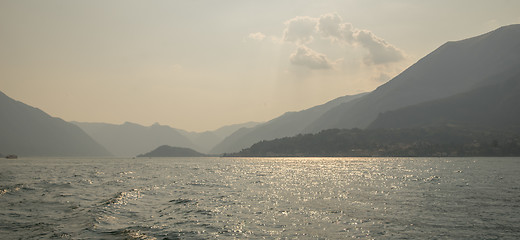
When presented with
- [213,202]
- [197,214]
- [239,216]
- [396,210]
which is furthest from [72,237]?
[396,210]

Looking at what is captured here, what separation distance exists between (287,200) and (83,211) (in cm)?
2846

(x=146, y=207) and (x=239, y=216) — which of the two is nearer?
(x=239, y=216)

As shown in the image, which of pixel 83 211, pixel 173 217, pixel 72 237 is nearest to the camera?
pixel 72 237

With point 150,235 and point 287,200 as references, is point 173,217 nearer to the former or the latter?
point 150,235

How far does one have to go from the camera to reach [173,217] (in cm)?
3850

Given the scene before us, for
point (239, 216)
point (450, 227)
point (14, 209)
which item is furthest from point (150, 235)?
point (450, 227)

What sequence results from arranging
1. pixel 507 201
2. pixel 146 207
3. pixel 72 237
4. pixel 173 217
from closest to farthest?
pixel 72 237 < pixel 173 217 < pixel 146 207 < pixel 507 201

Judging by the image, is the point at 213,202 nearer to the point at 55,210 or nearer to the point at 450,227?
the point at 55,210

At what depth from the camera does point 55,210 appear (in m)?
41.7

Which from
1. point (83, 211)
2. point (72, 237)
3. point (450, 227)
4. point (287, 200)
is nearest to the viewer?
point (72, 237)

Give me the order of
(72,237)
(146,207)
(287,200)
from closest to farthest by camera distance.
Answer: (72,237), (146,207), (287,200)

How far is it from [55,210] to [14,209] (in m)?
5.12

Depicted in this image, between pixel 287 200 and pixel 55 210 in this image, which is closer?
pixel 55 210

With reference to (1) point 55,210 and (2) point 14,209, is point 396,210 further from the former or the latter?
(2) point 14,209
